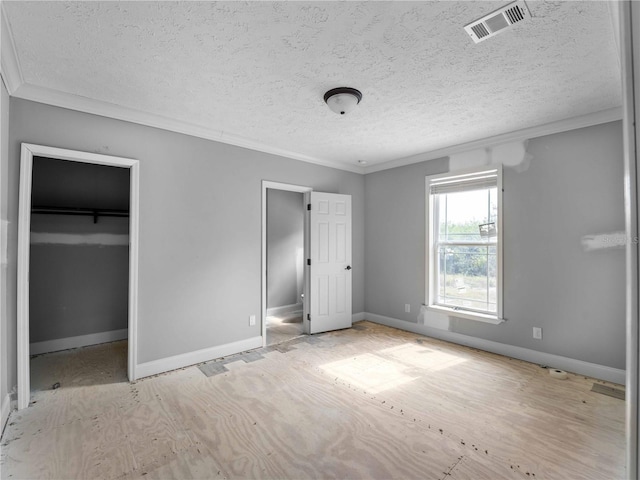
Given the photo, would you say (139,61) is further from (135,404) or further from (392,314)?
(392,314)

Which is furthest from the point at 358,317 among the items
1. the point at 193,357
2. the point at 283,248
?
the point at 193,357

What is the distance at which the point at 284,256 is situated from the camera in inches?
237

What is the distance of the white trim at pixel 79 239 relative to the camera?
3846mm

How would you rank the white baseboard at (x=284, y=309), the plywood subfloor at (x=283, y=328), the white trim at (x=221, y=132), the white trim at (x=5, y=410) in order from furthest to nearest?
the white baseboard at (x=284, y=309) < the plywood subfloor at (x=283, y=328) < the white trim at (x=221, y=132) < the white trim at (x=5, y=410)

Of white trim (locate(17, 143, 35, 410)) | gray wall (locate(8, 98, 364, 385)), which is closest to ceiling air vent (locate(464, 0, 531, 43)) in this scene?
gray wall (locate(8, 98, 364, 385))

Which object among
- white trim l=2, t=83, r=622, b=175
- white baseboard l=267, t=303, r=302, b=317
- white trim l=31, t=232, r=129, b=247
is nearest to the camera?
white trim l=2, t=83, r=622, b=175

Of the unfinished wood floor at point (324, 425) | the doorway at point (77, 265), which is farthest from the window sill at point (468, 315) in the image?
the doorway at point (77, 265)

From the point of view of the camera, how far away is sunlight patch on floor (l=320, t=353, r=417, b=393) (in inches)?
118

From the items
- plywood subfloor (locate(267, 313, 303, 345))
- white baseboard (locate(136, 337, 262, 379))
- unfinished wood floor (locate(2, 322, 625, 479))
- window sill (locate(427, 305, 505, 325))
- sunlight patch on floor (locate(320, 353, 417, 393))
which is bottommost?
unfinished wood floor (locate(2, 322, 625, 479))

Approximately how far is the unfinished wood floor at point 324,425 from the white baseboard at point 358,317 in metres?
1.76

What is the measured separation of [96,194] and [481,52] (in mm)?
4682

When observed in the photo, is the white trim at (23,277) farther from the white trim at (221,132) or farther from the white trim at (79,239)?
the white trim at (79,239)

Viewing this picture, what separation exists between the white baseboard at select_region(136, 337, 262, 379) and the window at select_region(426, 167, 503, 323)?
252 centimetres

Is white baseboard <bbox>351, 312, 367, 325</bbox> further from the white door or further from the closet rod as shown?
the closet rod
